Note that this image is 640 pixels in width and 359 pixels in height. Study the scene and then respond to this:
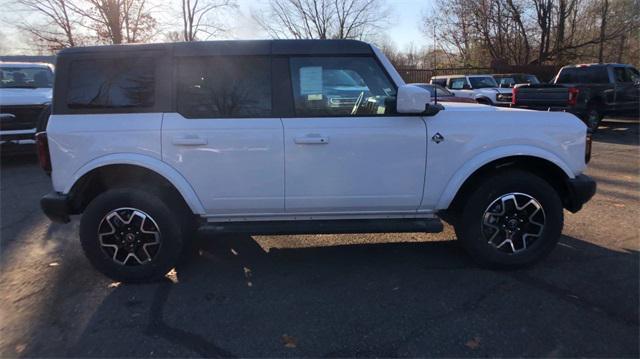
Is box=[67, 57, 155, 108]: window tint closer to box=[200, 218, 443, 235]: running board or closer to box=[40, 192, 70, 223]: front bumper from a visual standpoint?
box=[40, 192, 70, 223]: front bumper

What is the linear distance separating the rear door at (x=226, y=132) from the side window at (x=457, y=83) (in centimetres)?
1585

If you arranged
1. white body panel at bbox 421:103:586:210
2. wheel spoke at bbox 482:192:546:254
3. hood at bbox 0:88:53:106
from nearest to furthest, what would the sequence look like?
white body panel at bbox 421:103:586:210 → wheel spoke at bbox 482:192:546:254 → hood at bbox 0:88:53:106

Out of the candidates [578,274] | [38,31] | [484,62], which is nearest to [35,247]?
[578,274]

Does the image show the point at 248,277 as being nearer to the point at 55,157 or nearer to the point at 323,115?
the point at 323,115

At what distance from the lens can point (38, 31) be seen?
89.4 feet

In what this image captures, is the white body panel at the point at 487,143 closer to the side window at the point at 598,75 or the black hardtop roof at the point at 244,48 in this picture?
the black hardtop roof at the point at 244,48

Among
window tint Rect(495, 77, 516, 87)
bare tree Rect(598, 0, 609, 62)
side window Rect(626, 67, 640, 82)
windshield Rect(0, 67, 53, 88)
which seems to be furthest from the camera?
bare tree Rect(598, 0, 609, 62)

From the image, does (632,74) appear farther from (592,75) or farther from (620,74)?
(592,75)

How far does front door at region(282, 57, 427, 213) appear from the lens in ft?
12.4

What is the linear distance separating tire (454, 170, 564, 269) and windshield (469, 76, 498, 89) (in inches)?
586

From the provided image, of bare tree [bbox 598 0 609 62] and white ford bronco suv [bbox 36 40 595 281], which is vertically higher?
bare tree [bbox 598 0 609 62]

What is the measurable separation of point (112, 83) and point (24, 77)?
27.7 feet

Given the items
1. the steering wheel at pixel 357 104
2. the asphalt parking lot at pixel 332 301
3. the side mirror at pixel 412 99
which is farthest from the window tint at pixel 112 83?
the side mirror at pixel 412 99

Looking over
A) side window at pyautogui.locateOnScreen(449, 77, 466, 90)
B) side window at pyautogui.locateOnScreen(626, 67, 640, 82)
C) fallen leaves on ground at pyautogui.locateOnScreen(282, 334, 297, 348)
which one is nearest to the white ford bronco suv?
fallen leaves on ground at pyautogui.locateOnScreen(282, 334, 297, 348)
